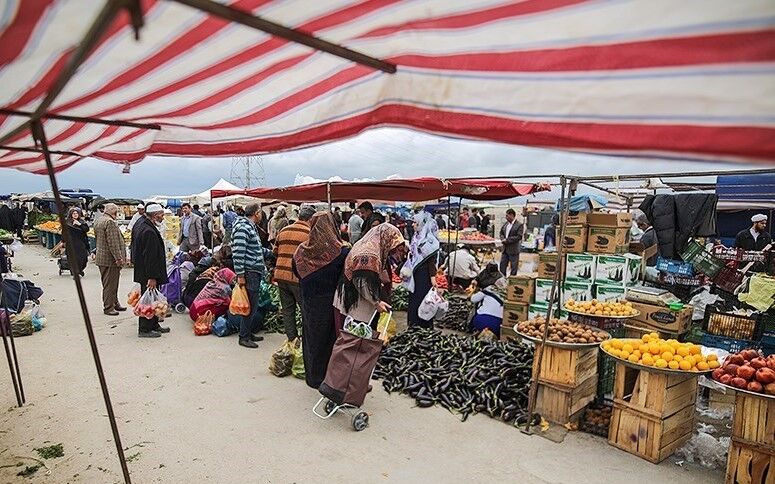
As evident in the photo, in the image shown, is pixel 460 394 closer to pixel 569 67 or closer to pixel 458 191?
pixel 458 191

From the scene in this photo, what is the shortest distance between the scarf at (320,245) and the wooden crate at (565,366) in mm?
2476

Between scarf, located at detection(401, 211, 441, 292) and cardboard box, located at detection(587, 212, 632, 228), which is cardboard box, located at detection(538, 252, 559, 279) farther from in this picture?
scarf, located at detection(401, 211, 441, 292)

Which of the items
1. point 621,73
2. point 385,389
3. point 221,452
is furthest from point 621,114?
point 385,389

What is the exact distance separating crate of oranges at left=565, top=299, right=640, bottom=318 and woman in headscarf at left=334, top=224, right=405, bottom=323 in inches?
101

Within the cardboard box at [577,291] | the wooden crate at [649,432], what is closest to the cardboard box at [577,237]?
the cardboard box at [577,291]

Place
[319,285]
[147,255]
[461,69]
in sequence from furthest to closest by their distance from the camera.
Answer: [147,255], [319,285], [461,69]

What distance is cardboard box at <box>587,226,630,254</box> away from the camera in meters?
6.22

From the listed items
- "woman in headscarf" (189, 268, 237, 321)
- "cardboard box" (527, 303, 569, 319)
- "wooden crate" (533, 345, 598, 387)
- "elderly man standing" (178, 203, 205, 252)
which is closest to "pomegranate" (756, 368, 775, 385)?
"wooden crate" (533, 345, 598, 387)

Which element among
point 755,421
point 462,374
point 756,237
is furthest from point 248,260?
point 756,237

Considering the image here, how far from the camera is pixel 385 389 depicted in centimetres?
546

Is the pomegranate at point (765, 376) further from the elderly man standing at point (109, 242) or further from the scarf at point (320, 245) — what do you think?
the elderly man standing at point (109, 242)

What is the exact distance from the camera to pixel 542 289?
6.73 m

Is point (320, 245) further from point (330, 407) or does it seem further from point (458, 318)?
point (458, 318)

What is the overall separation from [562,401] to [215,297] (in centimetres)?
608
